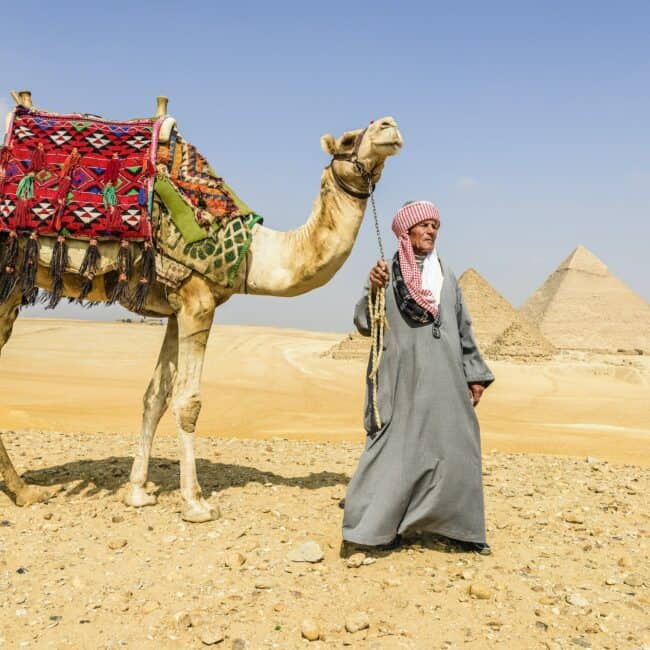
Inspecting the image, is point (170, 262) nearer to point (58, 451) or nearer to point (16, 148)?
point (16, 148)

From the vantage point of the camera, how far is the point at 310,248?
4.92 meters

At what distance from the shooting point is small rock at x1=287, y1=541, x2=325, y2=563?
4.15 meters

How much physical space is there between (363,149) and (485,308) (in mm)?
47381

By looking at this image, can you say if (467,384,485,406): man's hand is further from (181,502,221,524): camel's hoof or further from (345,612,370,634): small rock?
(181,502,221,524): camel's hoof

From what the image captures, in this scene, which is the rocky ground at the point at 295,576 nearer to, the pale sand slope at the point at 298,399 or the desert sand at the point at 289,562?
the desert sand at the point at 289,562

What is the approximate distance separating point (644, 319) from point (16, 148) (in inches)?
3477

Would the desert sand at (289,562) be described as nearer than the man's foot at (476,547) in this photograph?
Yes

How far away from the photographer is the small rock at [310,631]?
330 cm

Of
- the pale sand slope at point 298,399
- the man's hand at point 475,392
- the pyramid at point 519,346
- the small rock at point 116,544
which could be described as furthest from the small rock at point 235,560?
the pyramid at point 519,346

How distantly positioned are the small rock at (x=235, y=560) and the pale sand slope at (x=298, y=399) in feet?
21.3

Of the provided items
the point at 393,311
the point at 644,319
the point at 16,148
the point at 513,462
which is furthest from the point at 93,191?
the point at 644,319

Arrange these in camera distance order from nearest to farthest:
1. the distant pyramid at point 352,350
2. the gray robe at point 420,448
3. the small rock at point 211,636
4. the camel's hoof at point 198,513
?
the small rock at point 211,636, the gray robe at point 420,448, the camel's hoof at point 198,513, the distant pyramid at point 352,350

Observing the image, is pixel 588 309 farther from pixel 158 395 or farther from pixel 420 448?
pixel 420 448

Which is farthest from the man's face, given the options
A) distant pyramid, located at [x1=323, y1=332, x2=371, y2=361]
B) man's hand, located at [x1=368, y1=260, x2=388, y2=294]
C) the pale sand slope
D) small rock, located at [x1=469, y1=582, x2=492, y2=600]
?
distant pyramid, located at [x1=323, y1=332, x2=371, y2=361]
